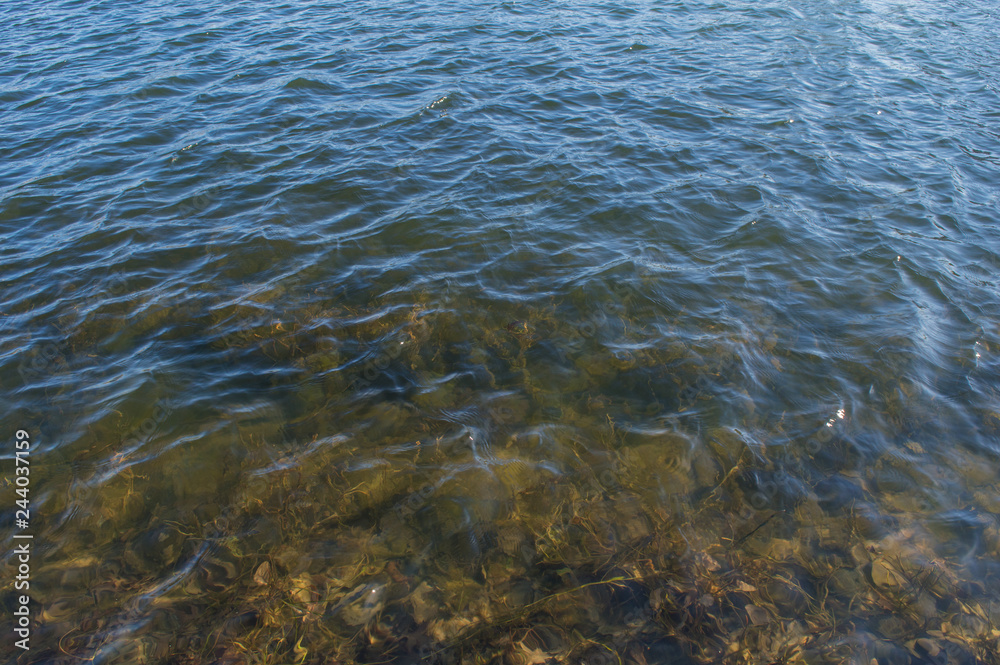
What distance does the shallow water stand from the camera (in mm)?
5543

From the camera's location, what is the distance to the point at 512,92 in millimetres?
16016

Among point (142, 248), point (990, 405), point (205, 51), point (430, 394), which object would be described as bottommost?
point (990, 405)

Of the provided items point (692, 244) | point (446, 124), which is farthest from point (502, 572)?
point (446, 124)

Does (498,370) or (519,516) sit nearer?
(519,516)

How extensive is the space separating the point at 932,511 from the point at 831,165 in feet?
30.1

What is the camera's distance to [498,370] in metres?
8.01

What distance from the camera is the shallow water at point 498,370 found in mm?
5543

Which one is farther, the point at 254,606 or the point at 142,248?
the point at 142,248

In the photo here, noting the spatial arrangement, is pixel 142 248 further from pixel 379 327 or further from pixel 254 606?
pixel 254 606

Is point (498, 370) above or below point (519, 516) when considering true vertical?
above

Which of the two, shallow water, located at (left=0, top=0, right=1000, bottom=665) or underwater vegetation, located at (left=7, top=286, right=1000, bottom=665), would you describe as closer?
underwater vegetation, located at (left=7, top=286, right=1000, bottom=665)

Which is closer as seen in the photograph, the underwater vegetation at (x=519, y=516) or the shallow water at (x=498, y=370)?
the underwater vegetation at (x=519, y=516)

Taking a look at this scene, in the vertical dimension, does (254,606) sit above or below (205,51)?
below

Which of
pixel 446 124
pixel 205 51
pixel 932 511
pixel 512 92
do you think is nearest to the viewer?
pixel 932 511
